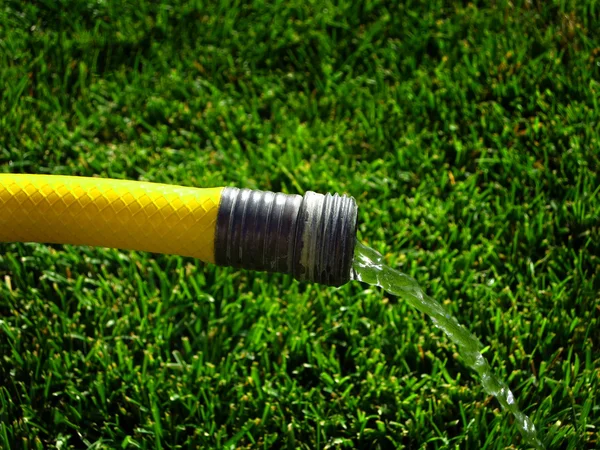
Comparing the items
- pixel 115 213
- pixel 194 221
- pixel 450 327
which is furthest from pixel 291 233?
pixel 450 327

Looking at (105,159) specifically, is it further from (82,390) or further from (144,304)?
(82,390)

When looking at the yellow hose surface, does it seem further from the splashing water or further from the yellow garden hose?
the splashing water

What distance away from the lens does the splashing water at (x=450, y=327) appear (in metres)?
2.24

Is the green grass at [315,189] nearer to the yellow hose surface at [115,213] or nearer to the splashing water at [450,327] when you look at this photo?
the splashing water at [450,327]

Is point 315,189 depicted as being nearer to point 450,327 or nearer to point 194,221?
point 450,327

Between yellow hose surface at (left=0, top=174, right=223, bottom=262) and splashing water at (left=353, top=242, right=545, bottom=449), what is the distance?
51 centimetres

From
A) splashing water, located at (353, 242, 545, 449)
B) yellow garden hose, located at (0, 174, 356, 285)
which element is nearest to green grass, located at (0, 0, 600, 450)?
splashing water, located at (353, 242, 545, 449)

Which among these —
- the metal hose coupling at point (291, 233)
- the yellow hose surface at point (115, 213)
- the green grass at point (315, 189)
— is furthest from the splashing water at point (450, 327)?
the yellow hose surface at point (115, 213)

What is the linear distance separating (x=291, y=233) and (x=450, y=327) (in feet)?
2.29

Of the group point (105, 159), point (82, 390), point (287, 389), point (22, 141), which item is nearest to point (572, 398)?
point (287, 389)

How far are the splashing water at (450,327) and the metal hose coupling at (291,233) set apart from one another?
287 millimetres

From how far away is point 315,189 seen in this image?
9.99 feet

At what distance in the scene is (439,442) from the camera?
2.34 meters

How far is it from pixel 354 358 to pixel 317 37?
1.79 meters
